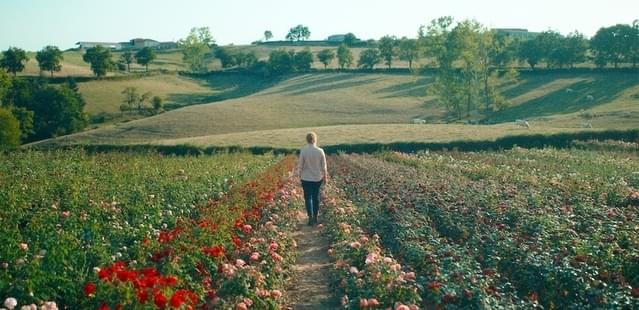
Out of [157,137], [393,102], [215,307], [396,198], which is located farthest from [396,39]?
[215,307]

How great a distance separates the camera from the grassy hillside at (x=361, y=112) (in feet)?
159

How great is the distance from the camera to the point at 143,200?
13195 mm

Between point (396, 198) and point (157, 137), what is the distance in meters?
47.6

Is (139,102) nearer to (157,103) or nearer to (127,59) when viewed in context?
(157,103)

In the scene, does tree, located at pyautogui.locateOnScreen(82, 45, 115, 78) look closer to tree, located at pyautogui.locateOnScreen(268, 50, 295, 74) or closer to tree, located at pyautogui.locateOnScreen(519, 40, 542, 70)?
tree, located at pyautogui.locateOnScreen(268, 50, 295, 74)

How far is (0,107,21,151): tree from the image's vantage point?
56.8 m

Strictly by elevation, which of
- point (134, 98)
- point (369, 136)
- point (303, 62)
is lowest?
point (369, 136)

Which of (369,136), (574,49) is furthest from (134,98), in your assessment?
(574,49)

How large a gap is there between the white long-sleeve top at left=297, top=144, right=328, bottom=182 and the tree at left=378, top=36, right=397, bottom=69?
9550cm

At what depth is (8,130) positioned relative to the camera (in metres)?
57.3

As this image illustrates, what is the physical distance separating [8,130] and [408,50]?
68.0 meters

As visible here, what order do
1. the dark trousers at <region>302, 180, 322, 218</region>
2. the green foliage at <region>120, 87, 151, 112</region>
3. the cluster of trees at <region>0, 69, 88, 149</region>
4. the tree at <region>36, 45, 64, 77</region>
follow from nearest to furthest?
the dark trousers at <region>302, 180, 322, 218</region> → the cluster of trees at <region>0, 69, 88, 149</region> → the green foliage at <region>120, 87, 151, 112</region> → the tree at <region>36, 45, 64, 77</region>

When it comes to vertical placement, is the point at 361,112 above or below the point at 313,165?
below

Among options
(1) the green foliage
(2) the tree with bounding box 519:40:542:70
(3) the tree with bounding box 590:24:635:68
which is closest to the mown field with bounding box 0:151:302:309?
(1) the green foliage
